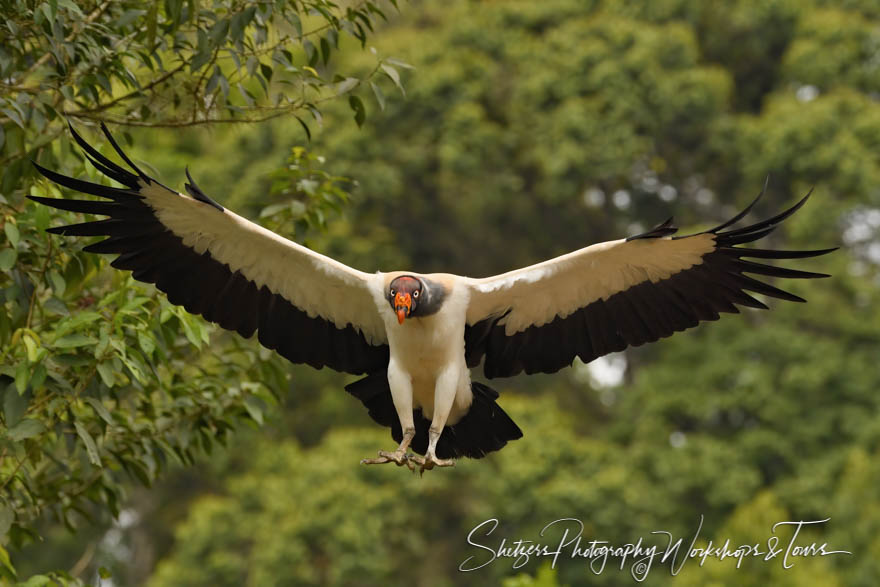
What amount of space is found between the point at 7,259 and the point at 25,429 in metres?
0.74

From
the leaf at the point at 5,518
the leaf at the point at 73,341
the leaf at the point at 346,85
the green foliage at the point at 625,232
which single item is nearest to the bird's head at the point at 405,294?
the leaf at the point at 346,85

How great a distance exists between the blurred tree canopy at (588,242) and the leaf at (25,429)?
11903 mm

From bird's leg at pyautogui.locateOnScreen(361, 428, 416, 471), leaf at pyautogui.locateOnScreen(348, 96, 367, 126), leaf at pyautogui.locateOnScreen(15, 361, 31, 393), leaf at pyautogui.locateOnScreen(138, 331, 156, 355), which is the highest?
leaf at pyautogui.locateOnScreen(348, 96, 367, 126)

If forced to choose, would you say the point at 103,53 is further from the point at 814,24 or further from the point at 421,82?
the point at 814,24

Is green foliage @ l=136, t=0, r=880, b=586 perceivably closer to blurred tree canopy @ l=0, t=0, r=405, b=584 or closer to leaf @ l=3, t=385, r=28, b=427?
blurred tree canopy @ l=0, t=0, r=405, b=584

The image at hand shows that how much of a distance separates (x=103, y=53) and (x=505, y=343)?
2445mm

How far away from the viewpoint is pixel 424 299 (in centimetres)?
588

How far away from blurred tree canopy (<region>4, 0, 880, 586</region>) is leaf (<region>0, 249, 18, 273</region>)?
38.2 feet

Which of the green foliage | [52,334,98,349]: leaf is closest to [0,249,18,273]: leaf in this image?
[52,334,98,349]: leaf

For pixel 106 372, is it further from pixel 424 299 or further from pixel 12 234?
pixel 424 299

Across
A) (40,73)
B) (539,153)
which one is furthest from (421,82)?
(40,73)

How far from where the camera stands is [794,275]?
5.75m

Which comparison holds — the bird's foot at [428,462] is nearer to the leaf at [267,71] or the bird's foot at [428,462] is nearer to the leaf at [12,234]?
the leaf at [12,234]

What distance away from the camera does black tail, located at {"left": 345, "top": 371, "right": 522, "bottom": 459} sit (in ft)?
21.5
